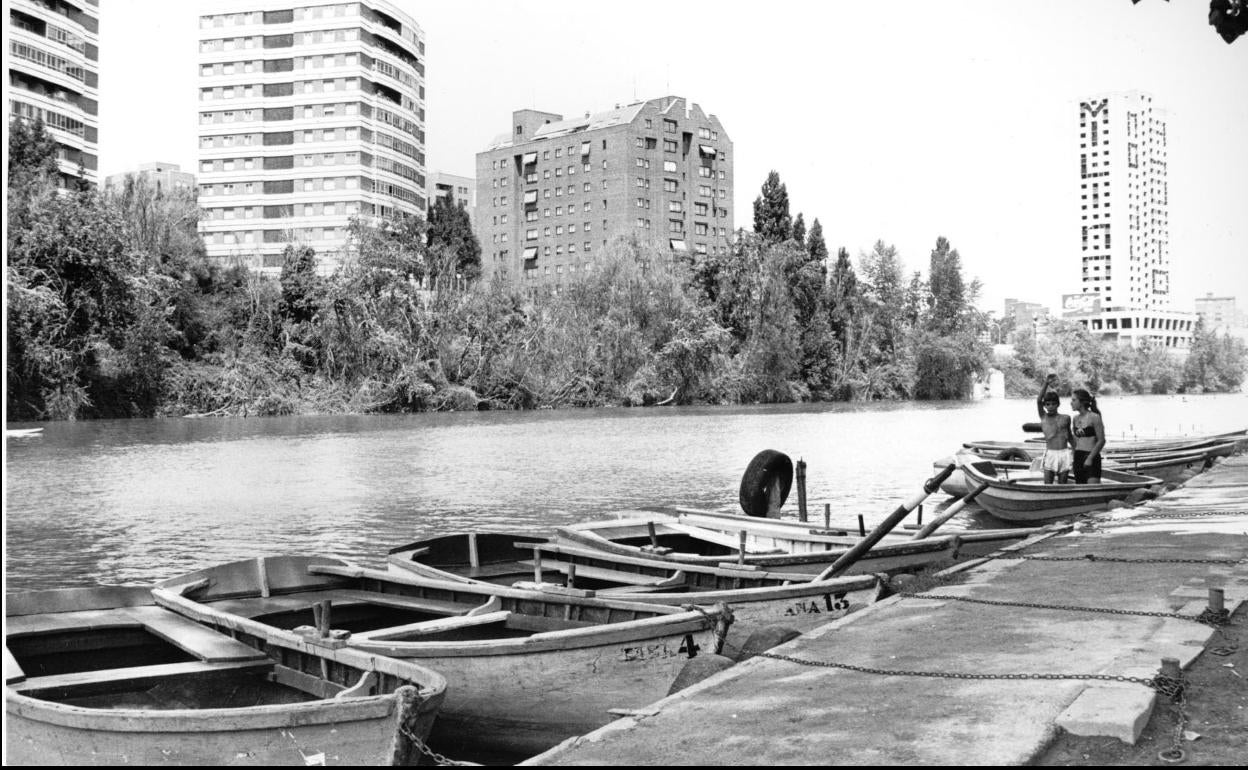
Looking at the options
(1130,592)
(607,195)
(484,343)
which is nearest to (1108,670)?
(1130,592)

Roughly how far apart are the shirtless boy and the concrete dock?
264 inches

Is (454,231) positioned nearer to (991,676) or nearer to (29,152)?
(29,152)

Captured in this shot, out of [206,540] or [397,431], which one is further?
[397,431]

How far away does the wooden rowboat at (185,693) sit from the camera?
5.80 metres

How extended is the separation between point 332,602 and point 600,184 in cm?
12229

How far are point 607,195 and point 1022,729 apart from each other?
415 feet

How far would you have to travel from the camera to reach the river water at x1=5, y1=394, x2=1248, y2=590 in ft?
67.1

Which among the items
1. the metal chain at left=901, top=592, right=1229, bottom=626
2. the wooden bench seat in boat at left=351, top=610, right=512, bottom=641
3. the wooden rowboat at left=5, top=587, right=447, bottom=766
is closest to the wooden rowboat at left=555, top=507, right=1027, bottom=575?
the metal chain at left=901, top=592, right=1229, bottom=626

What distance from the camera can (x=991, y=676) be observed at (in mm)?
6297

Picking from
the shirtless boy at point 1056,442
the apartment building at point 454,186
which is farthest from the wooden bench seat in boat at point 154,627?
the apartment building at point 454,186

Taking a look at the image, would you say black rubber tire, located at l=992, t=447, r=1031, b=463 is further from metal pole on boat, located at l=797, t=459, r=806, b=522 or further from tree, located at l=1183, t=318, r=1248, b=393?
tree, located at l=1183, t=318, r=1248, b=393

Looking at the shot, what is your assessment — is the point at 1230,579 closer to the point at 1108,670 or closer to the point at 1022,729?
the point at 1108,670

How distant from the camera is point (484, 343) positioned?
69625 millimetres

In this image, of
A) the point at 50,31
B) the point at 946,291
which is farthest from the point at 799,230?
the point at 50,31
